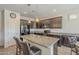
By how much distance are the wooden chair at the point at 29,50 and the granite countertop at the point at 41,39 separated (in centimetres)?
14

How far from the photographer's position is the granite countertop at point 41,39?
1.97 metres

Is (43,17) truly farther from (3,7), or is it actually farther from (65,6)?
(3,7)

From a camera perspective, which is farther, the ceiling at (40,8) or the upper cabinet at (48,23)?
the upper cabinet at (48,23)

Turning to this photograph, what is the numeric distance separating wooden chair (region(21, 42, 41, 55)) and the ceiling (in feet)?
2.07

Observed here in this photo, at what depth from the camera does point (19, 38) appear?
2002 millimetres

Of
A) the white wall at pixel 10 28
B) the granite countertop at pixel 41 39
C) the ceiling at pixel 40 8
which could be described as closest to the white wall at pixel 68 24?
the ceiling at pixel 40 8

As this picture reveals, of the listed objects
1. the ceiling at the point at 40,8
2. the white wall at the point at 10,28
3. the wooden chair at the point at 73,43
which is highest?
the ceiling at the point at 40,8

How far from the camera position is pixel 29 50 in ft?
6.14

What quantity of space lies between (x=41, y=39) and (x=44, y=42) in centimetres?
10

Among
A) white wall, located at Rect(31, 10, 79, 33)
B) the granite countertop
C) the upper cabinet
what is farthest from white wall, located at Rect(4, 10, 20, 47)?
white wall, located at Rect(31, 10, 79, 33)

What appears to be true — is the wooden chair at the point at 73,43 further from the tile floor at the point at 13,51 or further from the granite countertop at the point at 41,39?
the granite countertop at the point at 41,39

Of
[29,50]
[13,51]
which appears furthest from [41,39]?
[13,51]

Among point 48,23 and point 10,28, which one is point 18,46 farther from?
point 48,23

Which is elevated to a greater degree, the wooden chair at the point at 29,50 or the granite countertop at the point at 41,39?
the granite countertop at the point at 41,39
